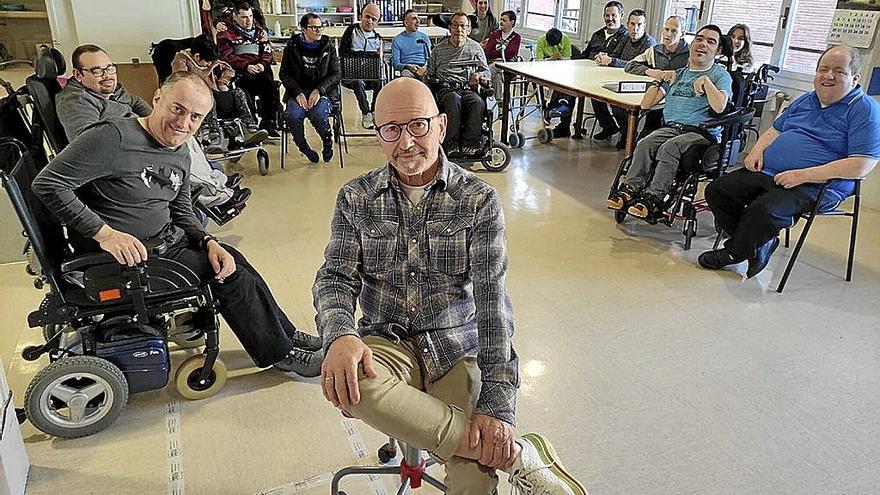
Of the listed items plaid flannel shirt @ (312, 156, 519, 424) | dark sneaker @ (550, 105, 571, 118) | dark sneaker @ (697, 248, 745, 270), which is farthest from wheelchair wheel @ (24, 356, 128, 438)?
dark sneaker @ (550, 105, 571, 118)

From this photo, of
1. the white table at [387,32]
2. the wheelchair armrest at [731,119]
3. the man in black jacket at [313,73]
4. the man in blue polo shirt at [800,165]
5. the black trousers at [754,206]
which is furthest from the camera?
the white table at [387,32]

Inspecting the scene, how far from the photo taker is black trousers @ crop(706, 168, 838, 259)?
3.10m

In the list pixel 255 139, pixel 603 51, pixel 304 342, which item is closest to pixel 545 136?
pixel 603 51

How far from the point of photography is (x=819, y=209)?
3127 mm

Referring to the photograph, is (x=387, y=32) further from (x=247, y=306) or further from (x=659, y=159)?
(x=247, y=306)

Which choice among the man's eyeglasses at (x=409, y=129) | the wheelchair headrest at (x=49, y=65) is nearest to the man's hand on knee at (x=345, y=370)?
the man's eyeglasses at (x=409, y=129)

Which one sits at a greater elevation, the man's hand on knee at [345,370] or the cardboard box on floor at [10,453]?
the man's hand on knee at [345,370]

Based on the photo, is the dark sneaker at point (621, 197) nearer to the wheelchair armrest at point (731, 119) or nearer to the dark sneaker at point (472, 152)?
the wheelchair armrest at point (731, 119)

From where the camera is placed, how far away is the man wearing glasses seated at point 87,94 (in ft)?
9.41

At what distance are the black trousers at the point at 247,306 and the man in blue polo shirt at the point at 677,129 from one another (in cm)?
225

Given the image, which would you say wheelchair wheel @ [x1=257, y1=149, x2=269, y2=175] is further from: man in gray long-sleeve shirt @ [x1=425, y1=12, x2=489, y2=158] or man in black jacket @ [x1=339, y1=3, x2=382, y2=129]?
man in black jacket @ [x1=339, y1=3, x2=382, y2=129]

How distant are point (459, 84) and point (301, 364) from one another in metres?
3.29

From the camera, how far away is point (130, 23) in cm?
523

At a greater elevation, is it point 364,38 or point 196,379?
point 364,38
